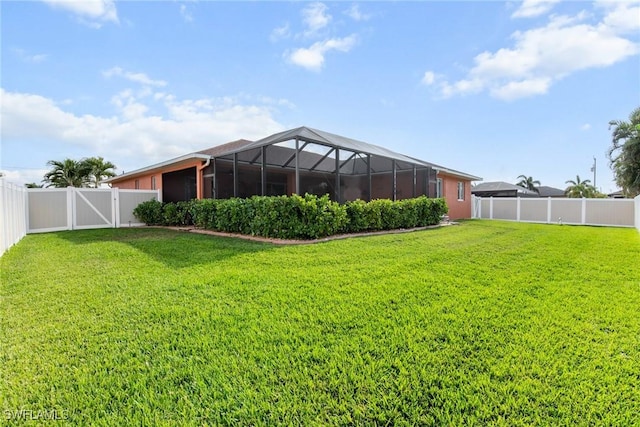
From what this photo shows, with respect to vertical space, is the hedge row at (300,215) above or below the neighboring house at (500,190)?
below

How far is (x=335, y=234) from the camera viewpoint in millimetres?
8922

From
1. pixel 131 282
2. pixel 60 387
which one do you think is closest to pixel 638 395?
pixel 60 387

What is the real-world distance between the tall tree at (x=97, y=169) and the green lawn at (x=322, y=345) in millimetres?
23419

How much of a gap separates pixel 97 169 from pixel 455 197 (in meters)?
27.0

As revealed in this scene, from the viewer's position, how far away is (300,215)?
26.3 ft

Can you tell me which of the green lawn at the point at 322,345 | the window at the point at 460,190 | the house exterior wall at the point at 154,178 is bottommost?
the green lawn at the point at 322,345

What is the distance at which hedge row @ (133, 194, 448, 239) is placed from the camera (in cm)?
799

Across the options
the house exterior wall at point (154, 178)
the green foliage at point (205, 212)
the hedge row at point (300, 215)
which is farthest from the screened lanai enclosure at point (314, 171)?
the hedge row at point (300, 215)

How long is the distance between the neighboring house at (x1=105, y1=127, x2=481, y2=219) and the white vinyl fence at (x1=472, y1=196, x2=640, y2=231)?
6.98 meters

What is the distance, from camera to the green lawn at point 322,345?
187 centimetres

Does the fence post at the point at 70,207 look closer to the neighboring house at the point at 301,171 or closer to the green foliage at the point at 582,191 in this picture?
the neighboring house at the point at 301,171

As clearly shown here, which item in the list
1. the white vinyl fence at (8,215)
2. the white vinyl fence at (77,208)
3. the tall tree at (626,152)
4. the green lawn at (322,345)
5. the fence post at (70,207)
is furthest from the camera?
the tall tree at (626,152)

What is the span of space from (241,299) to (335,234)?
5481mm

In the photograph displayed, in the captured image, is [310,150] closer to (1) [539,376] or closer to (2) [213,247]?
(2) [213,247]
